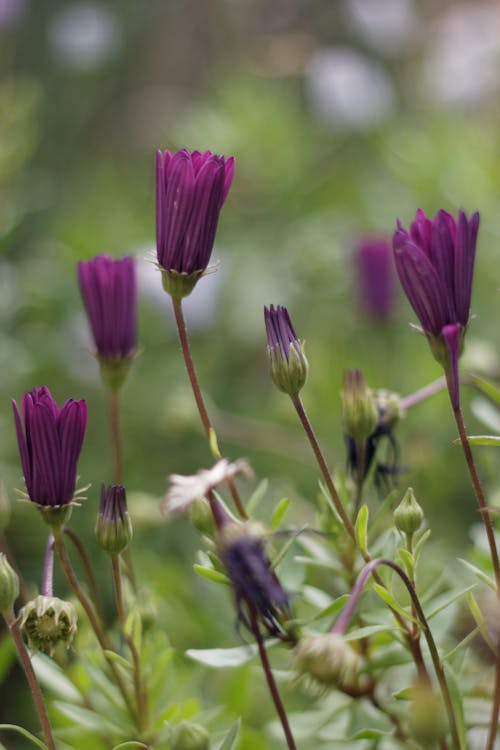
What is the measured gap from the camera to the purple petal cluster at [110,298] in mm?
395

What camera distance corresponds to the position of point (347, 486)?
1.34 ft

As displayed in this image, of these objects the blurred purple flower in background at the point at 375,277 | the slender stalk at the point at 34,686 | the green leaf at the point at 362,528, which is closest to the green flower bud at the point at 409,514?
the green leaf at the point at 362,528

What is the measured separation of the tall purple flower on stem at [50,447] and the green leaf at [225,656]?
64mm

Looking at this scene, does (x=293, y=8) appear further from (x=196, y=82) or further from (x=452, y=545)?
(x=452, y=545)

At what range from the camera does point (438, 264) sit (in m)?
0.32

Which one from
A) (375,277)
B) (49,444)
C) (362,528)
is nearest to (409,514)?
(362,528)

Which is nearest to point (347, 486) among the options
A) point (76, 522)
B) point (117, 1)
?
point (76, 522)

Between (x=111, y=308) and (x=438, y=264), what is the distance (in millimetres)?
141

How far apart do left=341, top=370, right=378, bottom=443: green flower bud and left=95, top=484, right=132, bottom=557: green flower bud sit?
9 cm

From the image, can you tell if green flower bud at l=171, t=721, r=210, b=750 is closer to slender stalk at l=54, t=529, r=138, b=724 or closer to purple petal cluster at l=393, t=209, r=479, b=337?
slender stalk at l=54, t=529, r=138, b=724

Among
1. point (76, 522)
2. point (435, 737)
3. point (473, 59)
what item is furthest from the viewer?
point (473, 59)

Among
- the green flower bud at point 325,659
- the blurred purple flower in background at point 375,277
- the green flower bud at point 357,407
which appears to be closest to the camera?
the green flower bud at point 325,659

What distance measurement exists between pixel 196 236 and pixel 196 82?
4.71 feet

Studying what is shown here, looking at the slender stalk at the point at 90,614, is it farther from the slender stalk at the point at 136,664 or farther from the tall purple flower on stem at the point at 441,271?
the tall purple flower on stem at the point at 441,271
